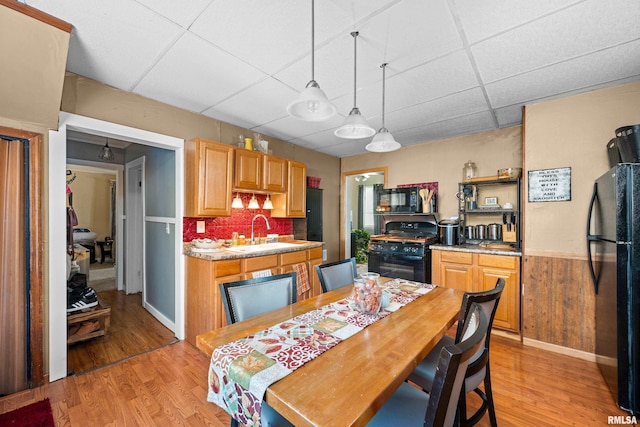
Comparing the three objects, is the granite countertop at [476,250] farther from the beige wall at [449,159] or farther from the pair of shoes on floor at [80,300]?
the pair of shoes on floor at [80,300]

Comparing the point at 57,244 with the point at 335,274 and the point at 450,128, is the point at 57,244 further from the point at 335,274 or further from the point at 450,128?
the point at 450,128

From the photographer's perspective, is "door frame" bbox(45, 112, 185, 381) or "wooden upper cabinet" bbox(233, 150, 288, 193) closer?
"door frame" bbox(45, 112, 185, 381)

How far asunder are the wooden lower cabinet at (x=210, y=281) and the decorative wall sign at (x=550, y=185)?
279cm

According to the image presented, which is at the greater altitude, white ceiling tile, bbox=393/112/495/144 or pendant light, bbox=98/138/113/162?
white ceiling tile, bbox=393/112/495/144

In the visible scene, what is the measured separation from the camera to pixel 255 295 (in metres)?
1.64

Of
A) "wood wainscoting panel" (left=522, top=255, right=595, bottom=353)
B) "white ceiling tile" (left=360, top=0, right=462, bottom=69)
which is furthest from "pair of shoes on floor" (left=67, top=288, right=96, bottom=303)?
"wood wainscoting panel" (left=522, top=255, right=595, bottom=353)

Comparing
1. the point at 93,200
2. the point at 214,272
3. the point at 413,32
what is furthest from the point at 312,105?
the point at 93,200

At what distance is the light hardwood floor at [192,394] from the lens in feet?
5.70

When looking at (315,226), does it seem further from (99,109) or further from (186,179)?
(99,109)

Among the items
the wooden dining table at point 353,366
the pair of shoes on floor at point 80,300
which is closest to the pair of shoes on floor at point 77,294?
the pair of shoes on floor at point 80,300

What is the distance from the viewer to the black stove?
344 cm

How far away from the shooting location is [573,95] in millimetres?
2521

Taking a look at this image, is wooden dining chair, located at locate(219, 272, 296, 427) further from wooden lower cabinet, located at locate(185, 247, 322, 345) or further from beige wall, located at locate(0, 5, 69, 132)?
beige wall, located at locate(0, 5, 69, 132)

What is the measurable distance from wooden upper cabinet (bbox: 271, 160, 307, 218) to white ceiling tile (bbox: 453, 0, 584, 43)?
8.22 feet
